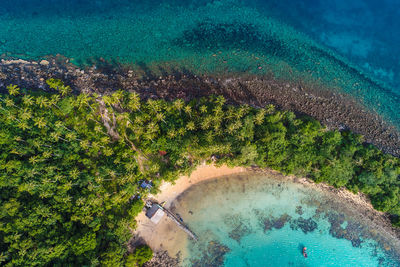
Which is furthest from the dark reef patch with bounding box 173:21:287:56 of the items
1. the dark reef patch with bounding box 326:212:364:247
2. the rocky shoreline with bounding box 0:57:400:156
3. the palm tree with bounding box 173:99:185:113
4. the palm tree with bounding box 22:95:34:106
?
the dark reef patch with bounding box 326:212:364:247

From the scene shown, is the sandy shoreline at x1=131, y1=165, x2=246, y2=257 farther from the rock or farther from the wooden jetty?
the rock

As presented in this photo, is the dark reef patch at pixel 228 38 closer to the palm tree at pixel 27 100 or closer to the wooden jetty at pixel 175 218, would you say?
the palm tree at pixel 27 100

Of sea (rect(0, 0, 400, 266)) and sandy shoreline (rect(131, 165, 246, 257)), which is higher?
sea (rect(0, 0, 400, 266))

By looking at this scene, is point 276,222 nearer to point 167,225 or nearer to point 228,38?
point 167,225

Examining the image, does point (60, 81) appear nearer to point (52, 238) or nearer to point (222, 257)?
point (52, 238)

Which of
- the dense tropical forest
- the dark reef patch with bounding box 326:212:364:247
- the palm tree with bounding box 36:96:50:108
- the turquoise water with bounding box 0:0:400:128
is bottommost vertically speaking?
the dark reef patch with bounding box 326:212:364:247

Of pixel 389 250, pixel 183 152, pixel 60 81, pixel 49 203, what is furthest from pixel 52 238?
pixel 389 250

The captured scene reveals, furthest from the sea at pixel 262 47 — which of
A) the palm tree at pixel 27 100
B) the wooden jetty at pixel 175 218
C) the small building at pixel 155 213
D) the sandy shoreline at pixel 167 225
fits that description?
the palm tree at pixel 27 100
